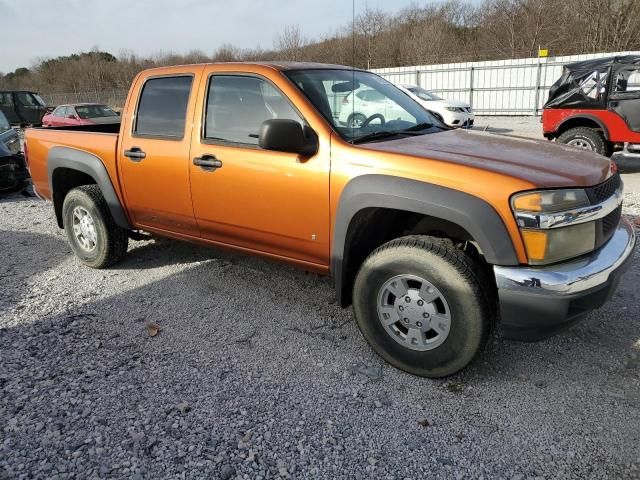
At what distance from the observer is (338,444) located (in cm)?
246

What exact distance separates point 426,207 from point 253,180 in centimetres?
125

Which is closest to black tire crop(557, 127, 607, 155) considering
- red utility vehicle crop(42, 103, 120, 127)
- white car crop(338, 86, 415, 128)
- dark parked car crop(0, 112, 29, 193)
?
white car crop(338, 86, 415, 128)

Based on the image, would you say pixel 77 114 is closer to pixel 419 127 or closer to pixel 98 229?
pixel 98 229

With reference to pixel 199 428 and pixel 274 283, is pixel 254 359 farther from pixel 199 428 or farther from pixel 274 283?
pixel 274 283

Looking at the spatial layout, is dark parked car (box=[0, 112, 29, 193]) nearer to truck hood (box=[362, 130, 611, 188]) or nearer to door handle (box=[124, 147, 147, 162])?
door handle (box=[124, 147, 147, 162])

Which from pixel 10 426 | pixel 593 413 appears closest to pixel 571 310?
pixel 593 413

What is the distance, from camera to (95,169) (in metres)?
4.34

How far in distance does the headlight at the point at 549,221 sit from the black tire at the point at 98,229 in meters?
3.61

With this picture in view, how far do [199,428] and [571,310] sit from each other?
197 cm

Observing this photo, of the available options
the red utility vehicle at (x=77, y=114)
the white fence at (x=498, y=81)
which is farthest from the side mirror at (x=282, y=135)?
the white fence at (x=498, y=81)

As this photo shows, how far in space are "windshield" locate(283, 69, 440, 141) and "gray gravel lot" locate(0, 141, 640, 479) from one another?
1426 mm

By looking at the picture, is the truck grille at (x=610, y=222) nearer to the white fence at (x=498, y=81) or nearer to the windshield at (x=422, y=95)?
the windshield at (x=422, y=95)

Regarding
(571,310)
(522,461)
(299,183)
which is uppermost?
(299,183)

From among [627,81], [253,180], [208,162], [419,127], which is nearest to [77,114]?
[208,162]
